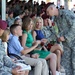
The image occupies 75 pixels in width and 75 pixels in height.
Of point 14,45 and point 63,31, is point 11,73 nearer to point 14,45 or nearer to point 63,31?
point 14,45

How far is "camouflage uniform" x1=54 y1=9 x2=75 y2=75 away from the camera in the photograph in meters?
6.20

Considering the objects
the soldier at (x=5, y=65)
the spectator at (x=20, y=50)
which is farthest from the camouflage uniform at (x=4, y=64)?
the spectator at (x=20, y=50)

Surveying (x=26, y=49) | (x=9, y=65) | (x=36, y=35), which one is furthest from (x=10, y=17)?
(x=9, y=65)

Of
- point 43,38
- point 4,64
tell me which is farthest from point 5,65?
point 43,38

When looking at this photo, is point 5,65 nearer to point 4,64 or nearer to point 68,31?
point 4,64

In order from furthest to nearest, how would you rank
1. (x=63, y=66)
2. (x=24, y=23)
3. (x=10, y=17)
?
(x=10, y=17)
(x=63, y=66)
(x=24, y=23)

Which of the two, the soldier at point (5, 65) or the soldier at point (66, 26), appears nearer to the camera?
the soldier at point (5, 65)

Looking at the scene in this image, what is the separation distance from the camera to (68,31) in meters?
6.22

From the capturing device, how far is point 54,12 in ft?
19.7

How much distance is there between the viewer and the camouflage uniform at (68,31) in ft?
20.4

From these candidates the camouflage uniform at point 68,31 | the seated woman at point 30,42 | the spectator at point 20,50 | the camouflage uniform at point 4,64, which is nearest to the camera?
the camouflage uniform at point 4,64

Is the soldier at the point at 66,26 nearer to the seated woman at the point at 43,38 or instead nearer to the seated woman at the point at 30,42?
the seated woman at the point at 43,38

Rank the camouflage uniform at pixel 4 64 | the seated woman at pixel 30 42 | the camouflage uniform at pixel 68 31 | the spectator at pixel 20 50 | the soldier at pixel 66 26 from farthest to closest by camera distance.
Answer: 1. the camouflage uniform at pixel 68 31
2. the soldier at pixel 66 26
3. the seated woman at pixel 30 42
4. the spectator at pixel 20 50
5. the camouflage uniform at pixel 4 64

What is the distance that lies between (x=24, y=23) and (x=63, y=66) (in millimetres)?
1544
